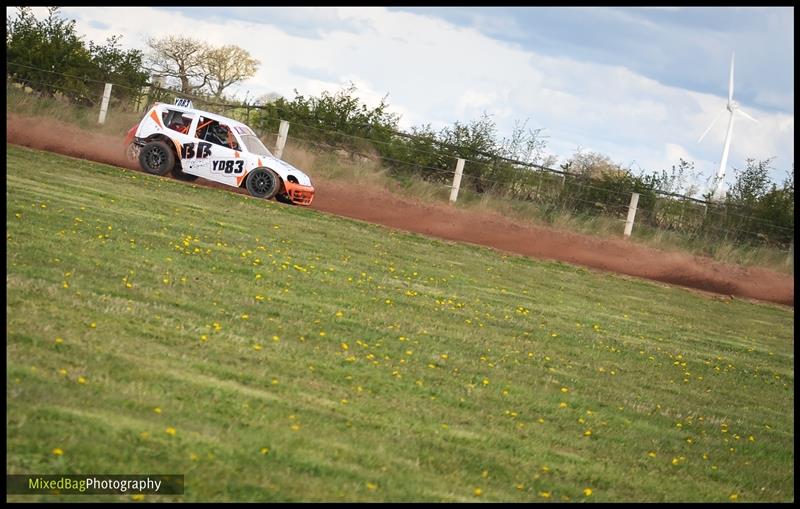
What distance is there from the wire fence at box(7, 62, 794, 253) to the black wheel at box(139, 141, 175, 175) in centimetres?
680

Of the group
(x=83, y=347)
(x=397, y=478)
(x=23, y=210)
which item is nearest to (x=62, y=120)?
(x=23, y=210)

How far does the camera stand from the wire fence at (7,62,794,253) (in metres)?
28.7

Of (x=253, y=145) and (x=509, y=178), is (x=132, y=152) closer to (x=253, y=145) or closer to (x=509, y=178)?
(x=253, y=145)

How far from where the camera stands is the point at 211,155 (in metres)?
22.7

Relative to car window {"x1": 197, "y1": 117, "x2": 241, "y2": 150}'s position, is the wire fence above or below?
above

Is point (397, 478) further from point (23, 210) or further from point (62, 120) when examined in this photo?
point (62, 120)

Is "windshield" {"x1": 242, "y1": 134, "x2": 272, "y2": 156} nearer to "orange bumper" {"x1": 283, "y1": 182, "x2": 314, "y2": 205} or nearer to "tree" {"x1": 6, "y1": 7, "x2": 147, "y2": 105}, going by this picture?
"orange bumper" {"x1": 283, "y1": 182, "x2": 314, "y2": 205}

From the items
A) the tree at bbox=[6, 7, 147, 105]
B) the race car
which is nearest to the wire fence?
the tree at bbox=[6, 7, 147, 105]

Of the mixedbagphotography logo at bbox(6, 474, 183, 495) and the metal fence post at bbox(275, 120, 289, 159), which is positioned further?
the metal fence post at bbox(275, 120, 289, 159)

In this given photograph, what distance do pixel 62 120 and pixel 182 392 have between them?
23.3 meters

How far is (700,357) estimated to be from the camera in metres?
13.0

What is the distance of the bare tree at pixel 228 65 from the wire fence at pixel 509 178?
35319 mm

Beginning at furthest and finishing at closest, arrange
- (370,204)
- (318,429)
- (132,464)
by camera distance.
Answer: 1. (370,204)
2. (318,429)
3. (132,464)

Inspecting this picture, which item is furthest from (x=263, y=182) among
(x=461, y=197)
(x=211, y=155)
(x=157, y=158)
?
(x=461, y=197)
